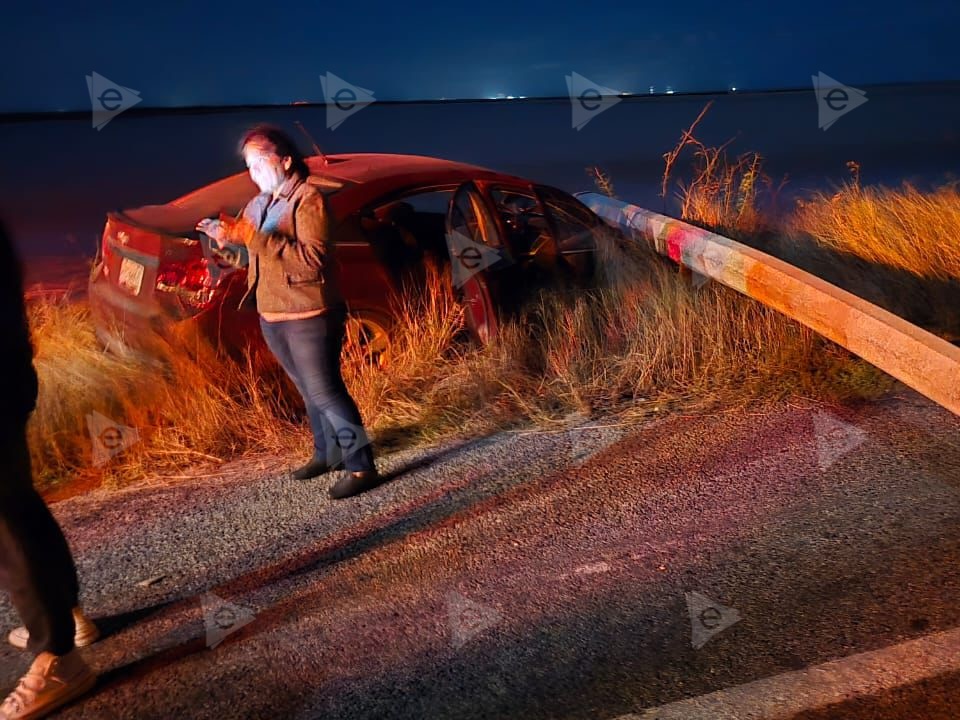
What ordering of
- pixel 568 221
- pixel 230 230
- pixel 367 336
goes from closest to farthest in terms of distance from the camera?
pixel 230 230 < pixel 367 336 < pixel 568 221

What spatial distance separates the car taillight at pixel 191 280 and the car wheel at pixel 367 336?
0.96 meters

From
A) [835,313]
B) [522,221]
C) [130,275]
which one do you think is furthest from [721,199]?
[130,275]

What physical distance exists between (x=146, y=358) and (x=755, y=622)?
410 centimetres

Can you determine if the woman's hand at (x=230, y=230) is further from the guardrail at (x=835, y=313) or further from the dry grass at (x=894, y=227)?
the dry grass at (x=894, y=227)

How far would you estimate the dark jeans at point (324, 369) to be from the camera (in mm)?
4684

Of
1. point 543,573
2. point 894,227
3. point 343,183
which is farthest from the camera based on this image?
point 894,227

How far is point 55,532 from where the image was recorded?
3.43 metres

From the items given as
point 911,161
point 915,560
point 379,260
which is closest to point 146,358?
point 379,260

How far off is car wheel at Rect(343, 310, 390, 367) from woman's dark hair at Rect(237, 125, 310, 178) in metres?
1.81

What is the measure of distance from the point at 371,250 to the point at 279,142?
178 cm

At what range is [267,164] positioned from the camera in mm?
4523

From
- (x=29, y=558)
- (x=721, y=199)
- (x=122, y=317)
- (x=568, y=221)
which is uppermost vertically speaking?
(x=122, y=317)

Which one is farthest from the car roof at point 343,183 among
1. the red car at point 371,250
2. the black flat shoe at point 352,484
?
the black flat shoe at point 352,484

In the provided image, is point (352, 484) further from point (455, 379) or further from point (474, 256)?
point (474, 256)
